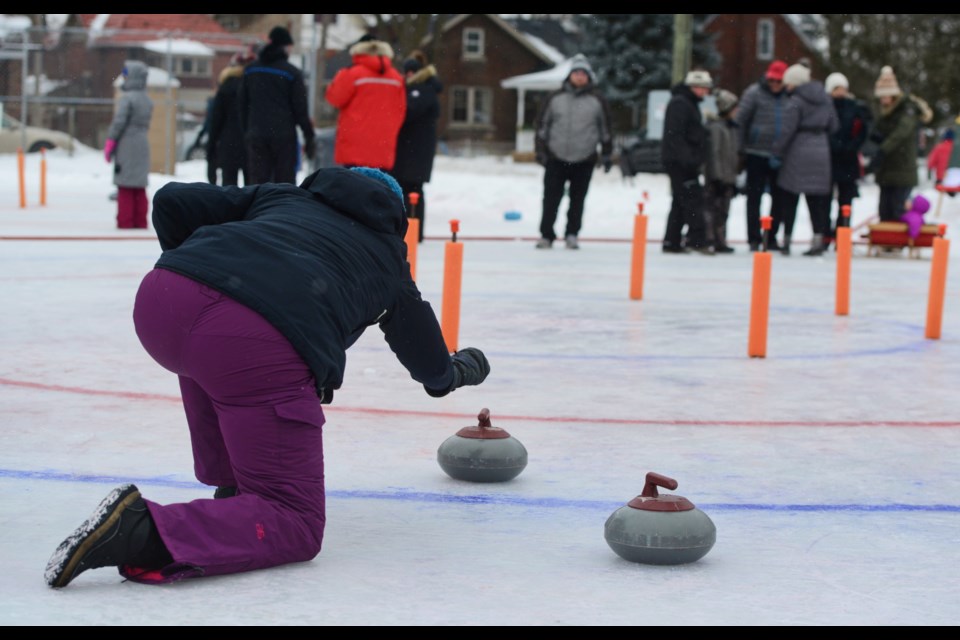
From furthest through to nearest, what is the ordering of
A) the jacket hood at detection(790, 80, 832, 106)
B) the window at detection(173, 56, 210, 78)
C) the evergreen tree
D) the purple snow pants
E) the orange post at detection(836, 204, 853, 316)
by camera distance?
the evergreen tree → the window at detection(173, 56, 210, 78) → the jacket hood at detection(790, 80, 832, 106) → the orange post at detection(836, 204, 853, 316) → the purple snow pants

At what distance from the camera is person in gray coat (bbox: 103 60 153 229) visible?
57.2ft

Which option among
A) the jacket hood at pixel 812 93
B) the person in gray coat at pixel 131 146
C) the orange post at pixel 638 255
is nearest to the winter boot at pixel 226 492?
the orange post at pixel 638 255

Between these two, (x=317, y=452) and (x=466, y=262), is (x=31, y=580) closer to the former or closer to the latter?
(x=317, y=452)

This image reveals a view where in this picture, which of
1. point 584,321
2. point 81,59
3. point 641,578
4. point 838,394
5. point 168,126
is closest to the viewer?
point 641,578

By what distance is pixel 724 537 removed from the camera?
15.4 ft

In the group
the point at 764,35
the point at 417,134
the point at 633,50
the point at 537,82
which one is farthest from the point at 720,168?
the point at 764,35

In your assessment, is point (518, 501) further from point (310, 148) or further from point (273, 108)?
point (310, 148)

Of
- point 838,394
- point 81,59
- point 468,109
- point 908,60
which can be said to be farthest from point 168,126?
point 468,109

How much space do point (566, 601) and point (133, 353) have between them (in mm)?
5179

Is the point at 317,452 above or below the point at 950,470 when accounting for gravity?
above

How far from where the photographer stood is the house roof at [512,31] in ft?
210

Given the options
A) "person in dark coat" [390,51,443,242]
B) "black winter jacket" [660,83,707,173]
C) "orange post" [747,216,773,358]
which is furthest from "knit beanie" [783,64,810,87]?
"orange post" [747,216,773,358]

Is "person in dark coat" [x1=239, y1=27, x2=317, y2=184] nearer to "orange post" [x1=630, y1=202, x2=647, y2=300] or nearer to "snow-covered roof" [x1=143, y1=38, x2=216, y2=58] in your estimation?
"orange post" [x1=630, y1=202, x2=647, y2=300]

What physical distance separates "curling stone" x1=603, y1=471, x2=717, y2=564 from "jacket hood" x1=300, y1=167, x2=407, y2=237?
0.99 meters
